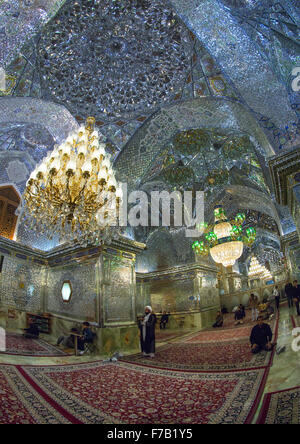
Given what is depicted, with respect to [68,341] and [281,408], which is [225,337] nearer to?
[68,341]

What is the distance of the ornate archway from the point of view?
267 inches

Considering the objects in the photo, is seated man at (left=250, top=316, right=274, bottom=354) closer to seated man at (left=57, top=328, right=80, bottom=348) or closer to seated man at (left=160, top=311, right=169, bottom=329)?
seated man at (left=57, top=328, right=80, bottom=348)

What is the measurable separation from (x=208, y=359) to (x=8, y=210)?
6.07 meters

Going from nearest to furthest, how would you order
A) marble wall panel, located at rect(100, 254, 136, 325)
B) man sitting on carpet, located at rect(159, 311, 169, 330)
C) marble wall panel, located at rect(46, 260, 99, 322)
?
marble wall panel, located at rect(100, 254, 136, 325) < marble wall panel, located at rect(46, 260, 99, 322) < man sitting on carpet, located at rect(159, 311, 169, 330)

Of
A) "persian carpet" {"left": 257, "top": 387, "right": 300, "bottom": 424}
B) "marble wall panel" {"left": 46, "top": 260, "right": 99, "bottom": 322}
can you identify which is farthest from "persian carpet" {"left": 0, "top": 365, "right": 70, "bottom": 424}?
"marble wall panel" {"left": 46, "top": 260, "right": 99, "bottom": 322}

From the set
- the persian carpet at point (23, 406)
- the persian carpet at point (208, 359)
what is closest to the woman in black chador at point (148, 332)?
the persian carpet at point (208, 359)

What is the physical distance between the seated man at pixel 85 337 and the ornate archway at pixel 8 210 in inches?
128

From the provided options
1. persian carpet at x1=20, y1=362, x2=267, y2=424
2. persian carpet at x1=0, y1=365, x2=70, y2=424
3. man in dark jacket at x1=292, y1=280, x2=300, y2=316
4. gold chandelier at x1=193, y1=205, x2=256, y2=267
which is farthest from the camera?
gold chandelier at x1=193, y1=205, x2=256, y2=267

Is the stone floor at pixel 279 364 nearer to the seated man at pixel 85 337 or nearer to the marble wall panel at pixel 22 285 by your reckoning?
the seated man at pixel 85 337

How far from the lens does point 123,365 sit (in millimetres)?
4520

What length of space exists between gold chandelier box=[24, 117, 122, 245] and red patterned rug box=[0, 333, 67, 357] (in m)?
2.44

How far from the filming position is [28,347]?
204 inches

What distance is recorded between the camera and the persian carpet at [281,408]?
1749 mm
